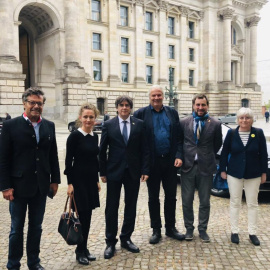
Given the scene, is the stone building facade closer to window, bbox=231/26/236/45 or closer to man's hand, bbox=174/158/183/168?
window, bbox=231/26/236/45

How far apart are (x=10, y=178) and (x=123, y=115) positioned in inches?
66.3

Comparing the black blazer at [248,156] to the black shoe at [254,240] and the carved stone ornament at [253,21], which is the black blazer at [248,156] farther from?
the carved stone ornament at [253,21]

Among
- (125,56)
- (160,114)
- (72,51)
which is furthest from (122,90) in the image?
(160,114)

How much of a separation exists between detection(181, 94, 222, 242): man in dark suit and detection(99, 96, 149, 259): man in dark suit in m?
0.75

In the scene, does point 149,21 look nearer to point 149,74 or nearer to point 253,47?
point 149,74

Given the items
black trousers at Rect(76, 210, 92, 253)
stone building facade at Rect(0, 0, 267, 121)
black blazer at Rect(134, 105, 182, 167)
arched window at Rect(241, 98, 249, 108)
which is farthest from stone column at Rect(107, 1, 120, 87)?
black trousers at Rect(76, 210, 92, 253)

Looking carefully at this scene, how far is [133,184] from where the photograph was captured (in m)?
4.48

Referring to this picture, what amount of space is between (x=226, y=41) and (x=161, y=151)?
4465cm

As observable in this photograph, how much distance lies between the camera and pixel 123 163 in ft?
14.5

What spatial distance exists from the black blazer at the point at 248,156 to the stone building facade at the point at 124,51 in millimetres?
25465

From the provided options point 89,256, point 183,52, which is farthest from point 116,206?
point 183,52

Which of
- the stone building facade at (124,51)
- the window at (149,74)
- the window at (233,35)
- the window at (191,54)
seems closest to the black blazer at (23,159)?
the stone building facade at (124,51)

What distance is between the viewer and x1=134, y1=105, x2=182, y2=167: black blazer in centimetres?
470

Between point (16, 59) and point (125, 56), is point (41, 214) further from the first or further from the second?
point (125, 56)
